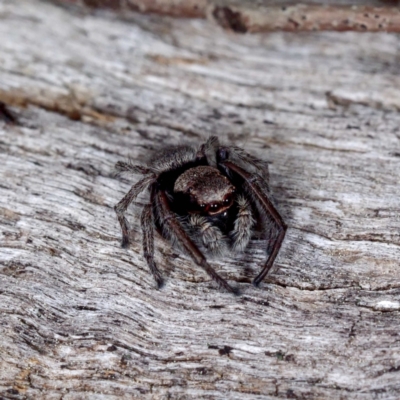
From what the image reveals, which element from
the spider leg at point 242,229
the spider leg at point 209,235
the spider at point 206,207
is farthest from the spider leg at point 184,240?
the spider leg at point 242,229

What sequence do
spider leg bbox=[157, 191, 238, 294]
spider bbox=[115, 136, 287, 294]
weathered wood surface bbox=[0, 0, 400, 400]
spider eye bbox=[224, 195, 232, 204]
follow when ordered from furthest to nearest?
spider eye bbox=[224, 195, 232, 204]
spider bbox=[115, 136, 287, 294]
spider leg bbox=[157, 191, 238, 294]
weathered wood surface bbox=[0, 0, 400, 400]

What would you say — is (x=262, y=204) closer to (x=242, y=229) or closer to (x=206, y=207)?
(x=242, y=229)

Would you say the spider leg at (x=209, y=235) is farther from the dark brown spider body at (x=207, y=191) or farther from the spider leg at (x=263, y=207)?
the spider leg at (x=263, y=207)

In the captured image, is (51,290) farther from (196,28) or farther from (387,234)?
(196,28)

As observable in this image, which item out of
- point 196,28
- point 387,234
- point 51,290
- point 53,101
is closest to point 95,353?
point 51,290

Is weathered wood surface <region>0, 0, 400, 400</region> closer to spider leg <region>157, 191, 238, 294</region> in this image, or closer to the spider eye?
spider leg <region>157, 191, 238, 294</region>

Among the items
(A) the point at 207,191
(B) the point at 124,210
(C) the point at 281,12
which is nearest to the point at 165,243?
(B) the point at 124,210

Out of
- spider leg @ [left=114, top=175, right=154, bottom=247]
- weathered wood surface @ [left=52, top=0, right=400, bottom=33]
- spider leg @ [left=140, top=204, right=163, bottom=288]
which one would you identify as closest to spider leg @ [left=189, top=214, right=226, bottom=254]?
spider leg @ [left=140, top=204, right=163, bottom=288]
